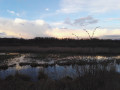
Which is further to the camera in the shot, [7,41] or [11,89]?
[7,41]

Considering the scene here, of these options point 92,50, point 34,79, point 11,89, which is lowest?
point 34,79

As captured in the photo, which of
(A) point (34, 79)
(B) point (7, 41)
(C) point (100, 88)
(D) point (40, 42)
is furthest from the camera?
(D) point (40, 42)

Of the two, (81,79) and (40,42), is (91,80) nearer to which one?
(81,79)

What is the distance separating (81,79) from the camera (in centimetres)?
486

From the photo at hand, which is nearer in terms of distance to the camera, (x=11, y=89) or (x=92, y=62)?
(x=11, y=89)

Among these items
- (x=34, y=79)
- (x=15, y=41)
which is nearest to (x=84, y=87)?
(x=34, y=79)

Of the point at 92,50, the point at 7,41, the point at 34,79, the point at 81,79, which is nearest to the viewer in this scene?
the point at 81,79

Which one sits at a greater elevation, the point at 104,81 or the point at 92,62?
the point at 92,62

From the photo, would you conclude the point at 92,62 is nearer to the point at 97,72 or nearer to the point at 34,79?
the point at 97,72

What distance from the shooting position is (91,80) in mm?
4691

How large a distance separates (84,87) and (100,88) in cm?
48

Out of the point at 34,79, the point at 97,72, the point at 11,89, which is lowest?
the point at 34,79

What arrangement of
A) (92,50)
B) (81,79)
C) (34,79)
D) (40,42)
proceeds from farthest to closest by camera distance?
(40,42) → (34,79) → (92,50) → (81,79)

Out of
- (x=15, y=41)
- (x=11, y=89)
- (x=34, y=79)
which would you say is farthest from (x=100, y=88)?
(x=15, y=41)
